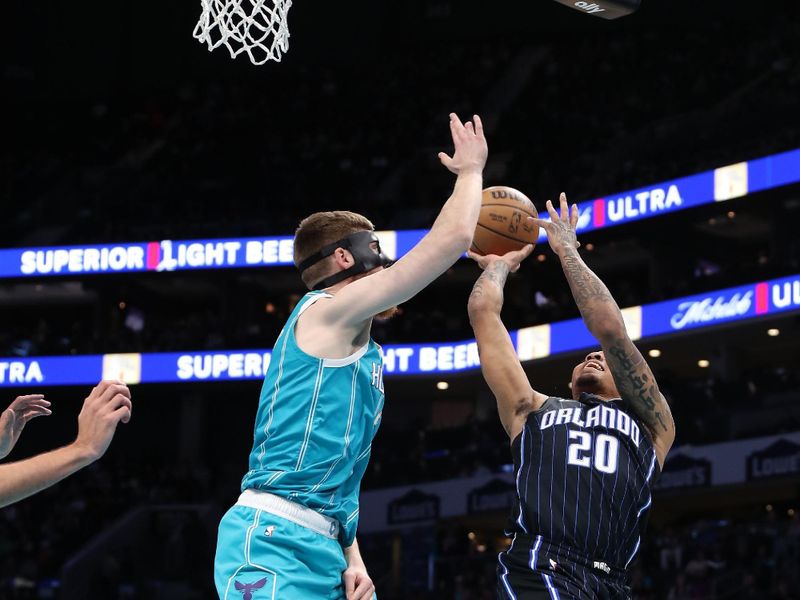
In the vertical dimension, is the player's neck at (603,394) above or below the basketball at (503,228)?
below

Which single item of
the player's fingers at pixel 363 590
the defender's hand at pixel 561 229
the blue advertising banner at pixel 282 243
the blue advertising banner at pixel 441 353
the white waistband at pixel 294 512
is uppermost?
the blue advertising banner at pixel 282 243

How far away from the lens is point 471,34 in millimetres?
36906

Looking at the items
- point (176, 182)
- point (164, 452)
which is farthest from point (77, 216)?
point (164, 452)

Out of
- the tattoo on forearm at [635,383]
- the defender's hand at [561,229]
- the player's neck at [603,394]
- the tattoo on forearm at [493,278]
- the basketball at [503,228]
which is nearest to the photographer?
the tattoo on forearm at [635,383]

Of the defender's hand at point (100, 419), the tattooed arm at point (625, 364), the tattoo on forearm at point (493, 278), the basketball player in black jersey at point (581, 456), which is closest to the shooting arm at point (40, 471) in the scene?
the defender's hand at point (100, 419)

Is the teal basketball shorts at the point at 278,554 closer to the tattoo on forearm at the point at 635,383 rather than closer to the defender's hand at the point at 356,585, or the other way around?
the defender's hand at the point at 356,585

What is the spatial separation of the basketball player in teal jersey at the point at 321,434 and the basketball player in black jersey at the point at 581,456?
38.0 inches

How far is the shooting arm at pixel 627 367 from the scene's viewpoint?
16.8ft

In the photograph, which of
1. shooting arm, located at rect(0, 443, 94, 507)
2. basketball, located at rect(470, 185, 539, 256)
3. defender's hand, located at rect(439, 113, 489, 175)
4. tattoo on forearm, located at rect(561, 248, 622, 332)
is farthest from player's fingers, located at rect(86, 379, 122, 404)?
basketball, located at rect(470, 185, 539, 256)

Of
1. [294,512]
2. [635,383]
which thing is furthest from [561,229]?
[294,512]

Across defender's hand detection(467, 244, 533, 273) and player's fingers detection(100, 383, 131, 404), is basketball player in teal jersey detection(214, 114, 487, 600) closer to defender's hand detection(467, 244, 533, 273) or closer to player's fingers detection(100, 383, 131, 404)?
player's fingers detection(100, 383, 131, 404)

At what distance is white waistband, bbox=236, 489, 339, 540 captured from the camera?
157 inches

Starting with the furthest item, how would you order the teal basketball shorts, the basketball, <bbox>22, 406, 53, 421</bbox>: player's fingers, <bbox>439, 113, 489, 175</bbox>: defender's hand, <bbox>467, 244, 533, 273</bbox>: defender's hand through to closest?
the basketball, <bbox>467, 244, 533, 273</bbox>: defender's hand, <bbox>22, 406, 53, 421</bbox>: player's fingers, <bbox>439, 113, 489, 175</bbox>: defender's hand, the teal basketball shorts

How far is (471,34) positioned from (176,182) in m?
9.52
